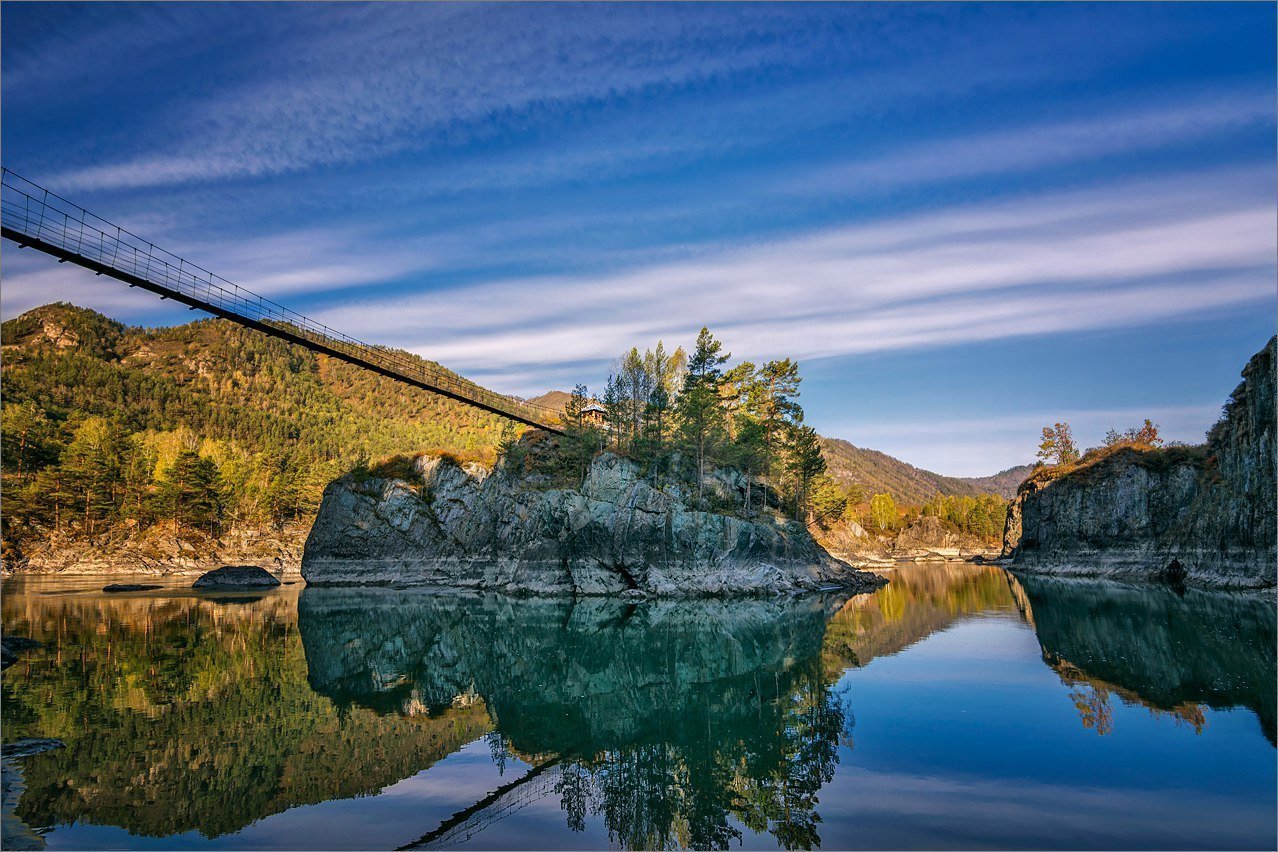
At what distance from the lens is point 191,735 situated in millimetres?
19109

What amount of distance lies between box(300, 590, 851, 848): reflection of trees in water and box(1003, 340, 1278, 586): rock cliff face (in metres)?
36.9

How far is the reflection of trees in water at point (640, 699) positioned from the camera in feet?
45.6

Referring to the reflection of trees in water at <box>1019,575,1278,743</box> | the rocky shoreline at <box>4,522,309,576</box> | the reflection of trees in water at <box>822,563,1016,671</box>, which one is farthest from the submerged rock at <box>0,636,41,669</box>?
the rocky shoreline at <box>4,522,309,576</box>

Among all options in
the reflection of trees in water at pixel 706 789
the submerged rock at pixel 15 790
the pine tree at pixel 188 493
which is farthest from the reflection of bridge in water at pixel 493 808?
the pine tree at pixel 188 493

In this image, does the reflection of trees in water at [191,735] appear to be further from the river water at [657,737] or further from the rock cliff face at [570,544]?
the rock cliff face at [570,544]

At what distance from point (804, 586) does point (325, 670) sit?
4986 cm

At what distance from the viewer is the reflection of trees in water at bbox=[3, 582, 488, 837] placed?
1419 centimetres

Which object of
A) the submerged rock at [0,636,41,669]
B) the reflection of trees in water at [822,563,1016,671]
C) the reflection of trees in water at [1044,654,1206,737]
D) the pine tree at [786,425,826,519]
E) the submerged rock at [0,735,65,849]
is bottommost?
the submerged rock at [0,636,41,669]

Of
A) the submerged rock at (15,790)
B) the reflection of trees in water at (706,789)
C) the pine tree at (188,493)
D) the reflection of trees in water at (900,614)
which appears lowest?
the reflection of trees in water at (900,614)

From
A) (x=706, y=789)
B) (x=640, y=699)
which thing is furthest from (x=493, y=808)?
(x=640, y=699)

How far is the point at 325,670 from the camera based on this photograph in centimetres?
2948

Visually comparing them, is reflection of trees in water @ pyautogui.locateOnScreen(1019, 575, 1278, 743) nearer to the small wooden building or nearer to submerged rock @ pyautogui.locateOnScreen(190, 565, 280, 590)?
the small wooden building

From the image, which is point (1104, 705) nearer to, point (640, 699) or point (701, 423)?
point (640, 699)

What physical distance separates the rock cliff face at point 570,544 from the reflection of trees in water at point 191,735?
34.3 meters
